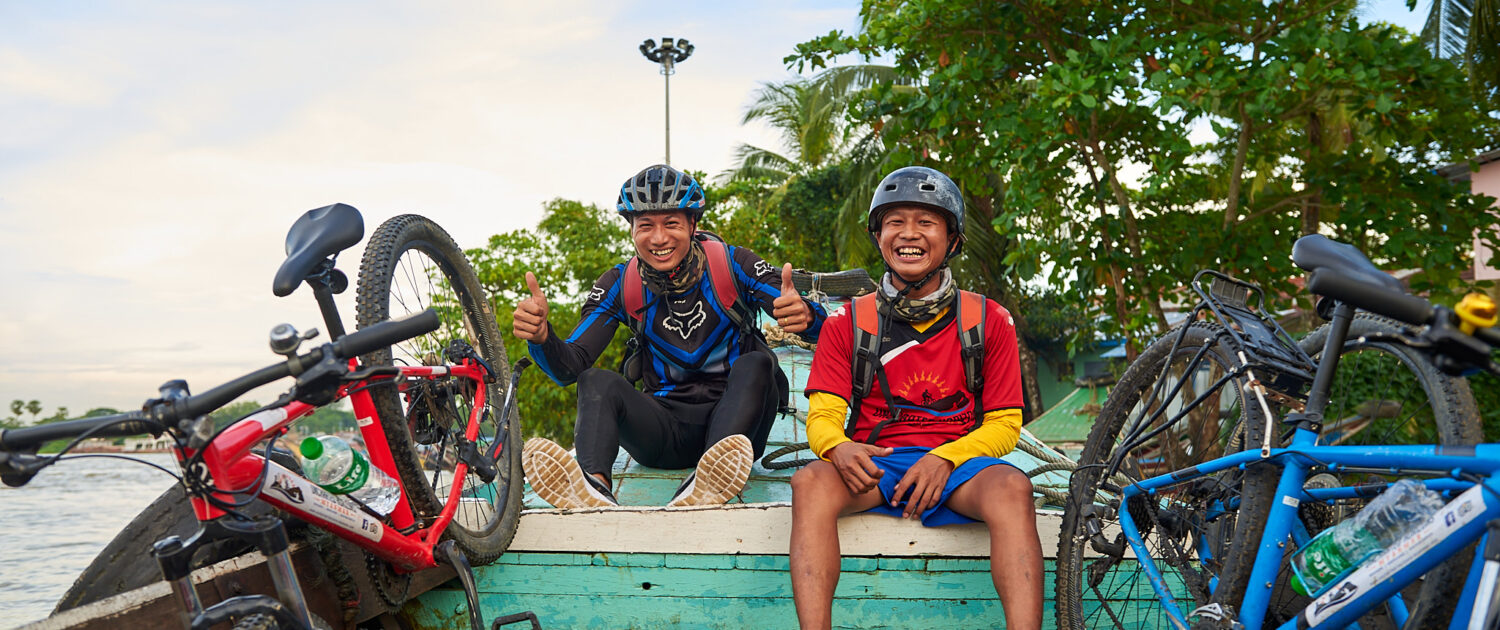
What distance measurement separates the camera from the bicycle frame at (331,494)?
5.77 feet

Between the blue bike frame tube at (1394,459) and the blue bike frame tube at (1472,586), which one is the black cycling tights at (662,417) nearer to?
the blue bike frame tube at (1394,459)

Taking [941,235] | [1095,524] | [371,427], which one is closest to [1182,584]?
[1095,524]

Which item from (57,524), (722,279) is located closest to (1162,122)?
(722,279)

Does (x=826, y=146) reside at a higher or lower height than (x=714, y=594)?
higher

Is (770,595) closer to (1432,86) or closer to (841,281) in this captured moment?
(841,281)

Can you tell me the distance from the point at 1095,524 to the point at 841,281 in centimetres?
338

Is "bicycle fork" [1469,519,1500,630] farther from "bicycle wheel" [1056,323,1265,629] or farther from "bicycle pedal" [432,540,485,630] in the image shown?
"bicycle pedal" [432,540,485,630]

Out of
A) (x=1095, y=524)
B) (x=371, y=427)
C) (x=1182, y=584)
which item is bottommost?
(x=1182, y=584)

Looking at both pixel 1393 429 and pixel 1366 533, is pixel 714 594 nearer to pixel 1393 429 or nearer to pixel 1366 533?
pixel 1366 533

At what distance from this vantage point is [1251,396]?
7.21 ft

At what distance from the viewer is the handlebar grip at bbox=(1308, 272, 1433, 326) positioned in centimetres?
160

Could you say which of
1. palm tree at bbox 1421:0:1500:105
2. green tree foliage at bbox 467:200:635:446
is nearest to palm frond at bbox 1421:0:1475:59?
palm tree at bbox 1421:0:1500:105

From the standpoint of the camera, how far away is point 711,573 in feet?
9.20

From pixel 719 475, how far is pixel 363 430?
44.1 inches
